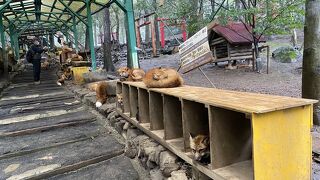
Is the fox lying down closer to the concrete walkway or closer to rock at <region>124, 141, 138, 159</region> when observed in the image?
the concrete walkway

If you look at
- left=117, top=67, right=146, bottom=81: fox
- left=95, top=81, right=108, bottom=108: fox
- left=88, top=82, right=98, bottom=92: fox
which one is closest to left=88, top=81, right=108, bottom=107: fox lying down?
left=95, top=81, right=108, bottom=108: fox

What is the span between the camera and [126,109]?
5020mm

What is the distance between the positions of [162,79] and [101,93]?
10.3ft

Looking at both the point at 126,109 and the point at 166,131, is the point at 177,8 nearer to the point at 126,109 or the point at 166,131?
the point at 126,109

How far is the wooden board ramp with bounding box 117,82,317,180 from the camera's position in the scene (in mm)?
1952

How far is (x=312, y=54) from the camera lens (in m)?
4.50

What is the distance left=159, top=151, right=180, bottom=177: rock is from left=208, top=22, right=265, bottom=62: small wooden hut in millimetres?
9837

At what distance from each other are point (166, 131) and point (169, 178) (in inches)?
23.2

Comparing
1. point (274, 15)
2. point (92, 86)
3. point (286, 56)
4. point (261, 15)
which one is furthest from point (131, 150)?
point (286, 56)

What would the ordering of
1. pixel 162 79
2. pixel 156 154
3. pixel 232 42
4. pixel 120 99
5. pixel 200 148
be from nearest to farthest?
pixel 200 148 → pixel 156 154 → pixel 162 79 → pixel 120 99 → pixel 232 42

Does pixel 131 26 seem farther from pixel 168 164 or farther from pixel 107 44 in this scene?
pixel 107 44

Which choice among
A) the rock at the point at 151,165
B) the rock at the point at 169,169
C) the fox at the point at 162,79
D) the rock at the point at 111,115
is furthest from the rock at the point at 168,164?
the rock at the point at 111,115

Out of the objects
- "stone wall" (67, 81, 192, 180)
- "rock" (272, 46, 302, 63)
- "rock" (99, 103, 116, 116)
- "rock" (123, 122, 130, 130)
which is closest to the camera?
"stone wall" (67, 81, 192, 180)

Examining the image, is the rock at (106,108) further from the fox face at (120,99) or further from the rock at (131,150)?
the rock at (131,150)
